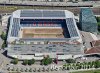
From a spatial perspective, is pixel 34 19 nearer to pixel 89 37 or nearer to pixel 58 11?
pixel 58 11

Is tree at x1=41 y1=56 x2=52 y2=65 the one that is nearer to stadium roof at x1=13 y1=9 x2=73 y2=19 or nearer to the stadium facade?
the stadium facade

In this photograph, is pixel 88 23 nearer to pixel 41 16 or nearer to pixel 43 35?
pixel 43 35

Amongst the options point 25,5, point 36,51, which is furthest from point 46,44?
point 25,5

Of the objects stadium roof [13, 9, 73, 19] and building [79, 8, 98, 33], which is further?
stadium roof [13, 9, 73, 19]

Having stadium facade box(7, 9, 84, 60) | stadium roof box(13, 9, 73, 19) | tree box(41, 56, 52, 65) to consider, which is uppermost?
stadium roof box(13, 9, 73, 19)

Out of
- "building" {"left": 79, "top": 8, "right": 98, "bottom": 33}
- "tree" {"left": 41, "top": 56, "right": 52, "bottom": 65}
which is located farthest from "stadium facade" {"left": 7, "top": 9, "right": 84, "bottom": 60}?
"building" {"left": 79, "top": 8, "right": 98, "bottom": 33}

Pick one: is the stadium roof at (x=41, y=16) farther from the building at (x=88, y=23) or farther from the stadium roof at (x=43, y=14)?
the building at (x=88, y=23)

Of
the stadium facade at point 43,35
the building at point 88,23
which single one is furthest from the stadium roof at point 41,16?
the building at point 88,23

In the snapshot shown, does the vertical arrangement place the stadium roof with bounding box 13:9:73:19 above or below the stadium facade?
above
